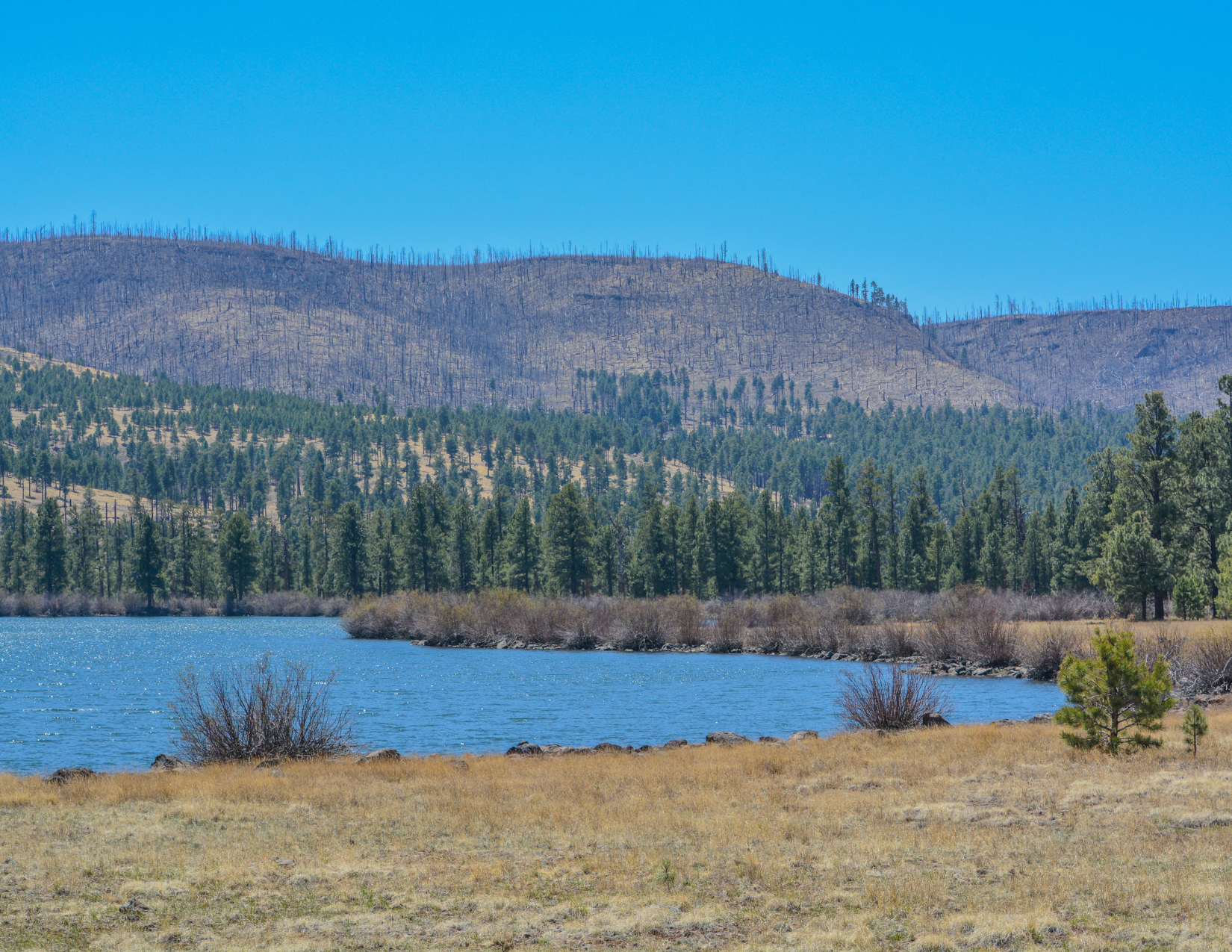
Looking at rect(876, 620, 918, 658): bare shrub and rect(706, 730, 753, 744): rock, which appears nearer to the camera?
rect(706, 730, 753, 744): rock

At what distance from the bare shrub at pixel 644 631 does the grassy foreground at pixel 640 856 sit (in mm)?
54512

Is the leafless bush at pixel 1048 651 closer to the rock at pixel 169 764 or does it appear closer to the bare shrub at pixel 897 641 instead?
the bare shrub at pixel 897 641

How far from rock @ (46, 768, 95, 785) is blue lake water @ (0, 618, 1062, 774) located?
18.2 ft

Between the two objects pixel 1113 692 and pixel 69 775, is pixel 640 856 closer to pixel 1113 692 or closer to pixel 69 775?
pixel 1113 692

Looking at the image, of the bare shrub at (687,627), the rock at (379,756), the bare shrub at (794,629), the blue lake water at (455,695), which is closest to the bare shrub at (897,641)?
the blue lake water at (455,695)

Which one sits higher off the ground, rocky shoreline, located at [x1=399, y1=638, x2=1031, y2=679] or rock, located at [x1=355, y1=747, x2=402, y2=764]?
rock, located at [x1=355, y1=747, x2=402, y2=764]

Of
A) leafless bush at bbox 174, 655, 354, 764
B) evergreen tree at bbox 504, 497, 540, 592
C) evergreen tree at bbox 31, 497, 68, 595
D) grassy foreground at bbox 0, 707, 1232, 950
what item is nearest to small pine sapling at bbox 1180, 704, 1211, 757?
grassy foreground at bbox 0, 707, 1232, 950

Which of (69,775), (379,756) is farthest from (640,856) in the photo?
(69,775)

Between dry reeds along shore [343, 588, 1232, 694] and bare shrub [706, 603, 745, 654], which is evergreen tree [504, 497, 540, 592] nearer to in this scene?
dry reeds along shore [343, 588, 1232, 694]

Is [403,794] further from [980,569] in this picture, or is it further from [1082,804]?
[980,569]

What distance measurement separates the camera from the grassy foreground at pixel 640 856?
1173cm

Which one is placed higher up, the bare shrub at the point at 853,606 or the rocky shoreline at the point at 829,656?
the bare shrub at the point at 853,606

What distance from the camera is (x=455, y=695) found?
49500 millimetres

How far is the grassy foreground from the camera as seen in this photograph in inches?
462
